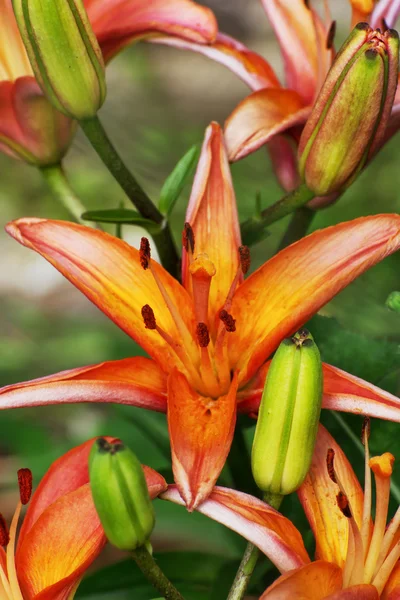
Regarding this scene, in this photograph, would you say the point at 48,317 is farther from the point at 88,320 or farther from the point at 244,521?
the point at 244,521

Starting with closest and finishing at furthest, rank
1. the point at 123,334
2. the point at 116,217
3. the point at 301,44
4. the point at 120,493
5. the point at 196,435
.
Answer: the point at 120,493
the point at 196,435
the point at 116,217
the point at 301,44
the point at 123,334

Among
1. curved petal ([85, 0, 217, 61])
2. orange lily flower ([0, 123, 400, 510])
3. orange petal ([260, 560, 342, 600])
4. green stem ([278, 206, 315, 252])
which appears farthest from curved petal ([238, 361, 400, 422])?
curved petal ([85, 0, 217, 61])

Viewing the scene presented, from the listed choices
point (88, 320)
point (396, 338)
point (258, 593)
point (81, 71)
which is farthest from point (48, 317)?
point (81, 71)

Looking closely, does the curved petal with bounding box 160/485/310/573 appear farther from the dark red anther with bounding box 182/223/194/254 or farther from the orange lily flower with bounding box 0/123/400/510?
the dark red anther with bounding box 182/223/194/254

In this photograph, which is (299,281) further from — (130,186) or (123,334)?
(123,334)

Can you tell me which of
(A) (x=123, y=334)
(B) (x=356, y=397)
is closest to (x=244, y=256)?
(B) (x=356, y=397)

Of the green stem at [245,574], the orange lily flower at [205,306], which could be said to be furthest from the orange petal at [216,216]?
the green stem at [245,574]
